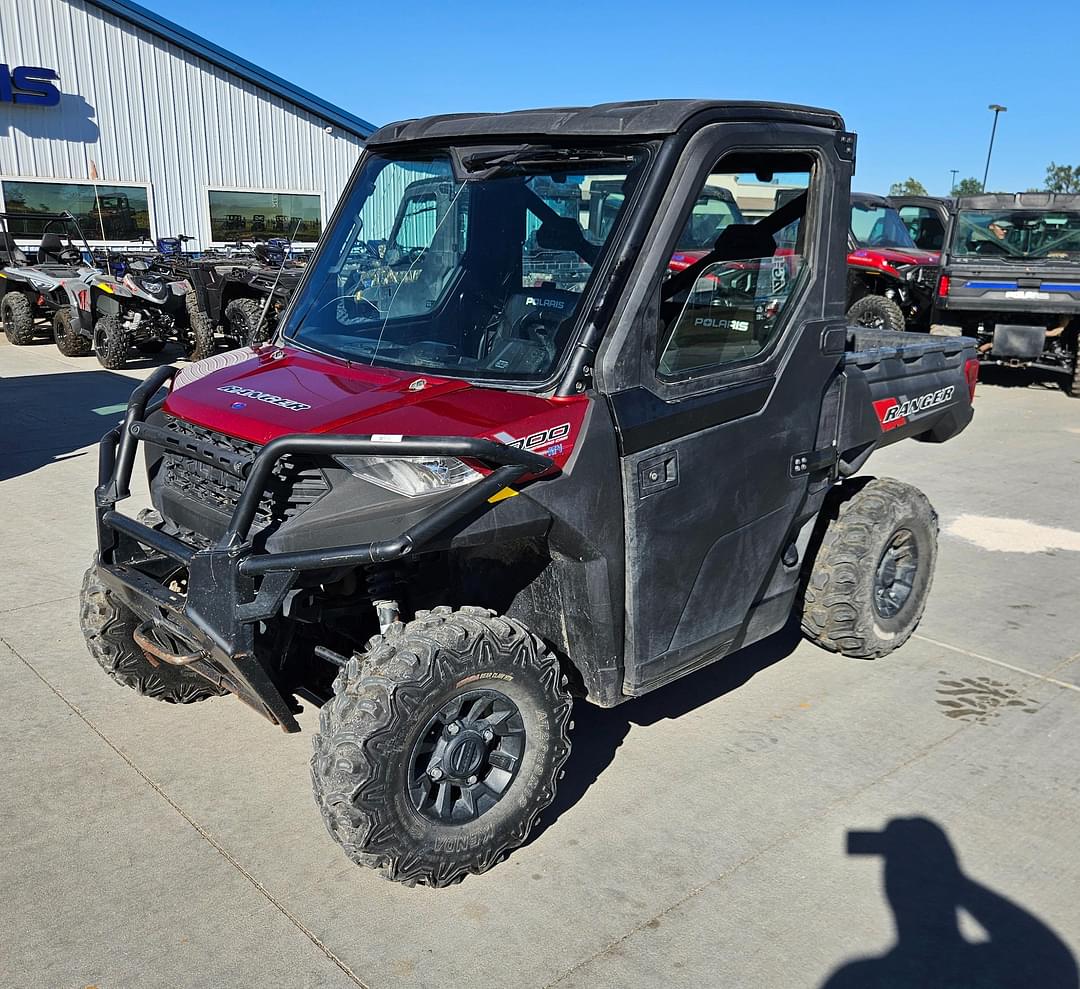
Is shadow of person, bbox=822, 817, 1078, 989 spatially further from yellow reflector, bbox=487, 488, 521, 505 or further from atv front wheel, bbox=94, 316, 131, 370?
atv front wheel, bbox=94, 316, 131, 370

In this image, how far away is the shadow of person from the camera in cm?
283

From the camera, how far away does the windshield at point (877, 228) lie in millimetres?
15062

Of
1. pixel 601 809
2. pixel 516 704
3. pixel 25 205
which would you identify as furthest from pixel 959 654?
pixel 25 205

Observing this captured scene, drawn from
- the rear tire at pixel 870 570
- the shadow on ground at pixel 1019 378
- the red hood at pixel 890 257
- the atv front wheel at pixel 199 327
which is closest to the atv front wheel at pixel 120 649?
the rear tire at pixel 870 570

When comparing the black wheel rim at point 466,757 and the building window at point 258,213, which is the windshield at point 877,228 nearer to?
the building window at point 258,213

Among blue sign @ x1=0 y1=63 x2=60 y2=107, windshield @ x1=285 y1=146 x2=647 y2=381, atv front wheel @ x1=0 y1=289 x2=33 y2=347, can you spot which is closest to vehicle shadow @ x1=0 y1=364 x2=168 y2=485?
atv front wheel @ x1=0 y1=289 x2=33 y2=347

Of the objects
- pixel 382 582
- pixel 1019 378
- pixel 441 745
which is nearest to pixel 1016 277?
pixel 1019 378

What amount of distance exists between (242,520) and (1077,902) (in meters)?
2.76

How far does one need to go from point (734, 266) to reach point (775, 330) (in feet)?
0.98

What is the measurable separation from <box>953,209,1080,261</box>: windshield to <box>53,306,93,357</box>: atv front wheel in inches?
453

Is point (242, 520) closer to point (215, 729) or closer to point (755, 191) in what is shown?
point (215, 729)

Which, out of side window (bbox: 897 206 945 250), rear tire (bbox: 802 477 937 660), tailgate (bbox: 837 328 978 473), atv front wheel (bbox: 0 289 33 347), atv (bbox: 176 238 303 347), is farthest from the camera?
side window (bbox: 897 206 945 250)

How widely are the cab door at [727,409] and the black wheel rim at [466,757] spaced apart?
18.8 inches

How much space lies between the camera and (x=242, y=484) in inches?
121
